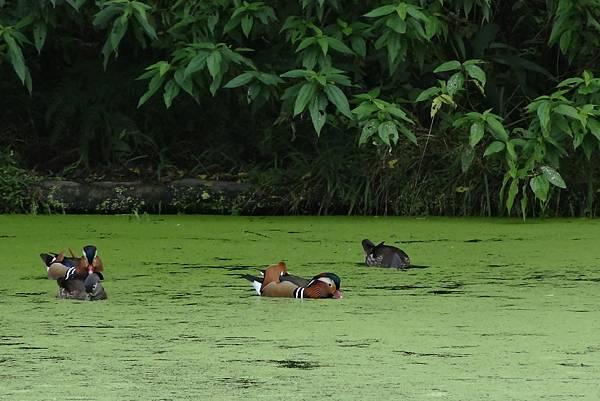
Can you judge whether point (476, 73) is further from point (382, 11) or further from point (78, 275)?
point (78, 275)

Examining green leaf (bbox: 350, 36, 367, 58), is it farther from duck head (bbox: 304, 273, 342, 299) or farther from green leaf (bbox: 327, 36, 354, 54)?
duck head (bbox: 304, 273, 342, 299)

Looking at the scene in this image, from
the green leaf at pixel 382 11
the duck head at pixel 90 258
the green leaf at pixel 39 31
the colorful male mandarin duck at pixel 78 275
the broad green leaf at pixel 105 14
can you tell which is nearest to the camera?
the colorful male mandarin duck at pixel 78 275

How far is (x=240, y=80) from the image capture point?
7141 mm

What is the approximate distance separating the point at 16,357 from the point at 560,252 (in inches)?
114

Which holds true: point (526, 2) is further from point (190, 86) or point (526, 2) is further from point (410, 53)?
point (190, 86)

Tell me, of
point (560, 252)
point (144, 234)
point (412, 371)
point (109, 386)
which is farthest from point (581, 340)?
point (144, 234)

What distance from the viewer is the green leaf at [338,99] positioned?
6836mm

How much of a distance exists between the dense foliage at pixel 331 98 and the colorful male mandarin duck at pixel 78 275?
1965 millimetres

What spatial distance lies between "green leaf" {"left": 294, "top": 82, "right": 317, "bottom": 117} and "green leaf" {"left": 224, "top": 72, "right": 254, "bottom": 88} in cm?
36

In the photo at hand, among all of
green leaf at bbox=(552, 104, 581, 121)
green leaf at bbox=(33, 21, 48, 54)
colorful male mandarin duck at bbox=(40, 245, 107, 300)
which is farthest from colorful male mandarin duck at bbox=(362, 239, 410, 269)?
green leaf at bbox=(33, 21, 48, 54)

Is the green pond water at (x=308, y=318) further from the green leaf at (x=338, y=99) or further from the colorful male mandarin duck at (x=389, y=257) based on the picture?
the green leaf at (x=338, y=99)

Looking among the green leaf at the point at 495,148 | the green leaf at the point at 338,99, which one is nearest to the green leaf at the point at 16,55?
the green leaf at the point at 338,99

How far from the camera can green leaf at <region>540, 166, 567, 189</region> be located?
22.4 feet

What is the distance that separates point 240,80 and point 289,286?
249cm
